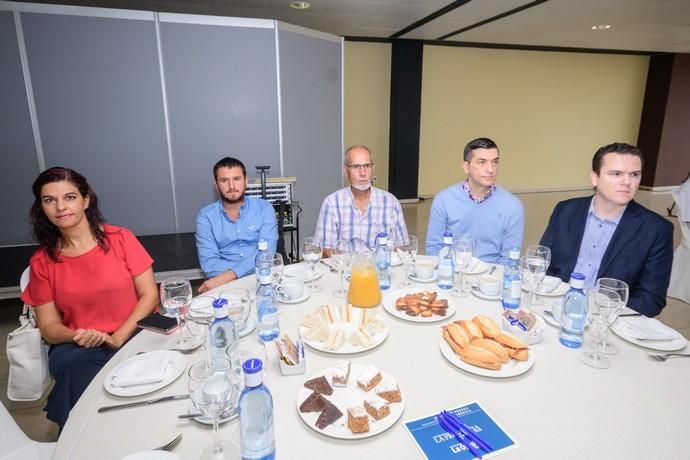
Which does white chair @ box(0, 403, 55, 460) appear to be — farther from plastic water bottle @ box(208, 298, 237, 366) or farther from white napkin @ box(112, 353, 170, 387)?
plastic water bottle @ box(208, 298, 237, 366)

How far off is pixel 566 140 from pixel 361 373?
29.2 feet

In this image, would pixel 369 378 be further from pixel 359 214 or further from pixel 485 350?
pixel 359 214

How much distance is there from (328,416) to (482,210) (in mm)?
1798

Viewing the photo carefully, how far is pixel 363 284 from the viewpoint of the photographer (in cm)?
153

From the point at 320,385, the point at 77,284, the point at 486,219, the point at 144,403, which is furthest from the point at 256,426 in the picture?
the point at 486,219

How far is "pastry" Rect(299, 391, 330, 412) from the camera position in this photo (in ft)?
3.19

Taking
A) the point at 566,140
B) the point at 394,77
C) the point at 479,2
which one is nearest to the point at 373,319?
the point at 479,2

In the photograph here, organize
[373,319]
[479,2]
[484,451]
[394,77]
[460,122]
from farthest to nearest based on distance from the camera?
[460,122]
[394,77]
[479,2]
[373,319]
[484,451]

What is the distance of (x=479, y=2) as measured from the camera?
14.7ft

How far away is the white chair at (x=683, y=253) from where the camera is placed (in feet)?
10.3

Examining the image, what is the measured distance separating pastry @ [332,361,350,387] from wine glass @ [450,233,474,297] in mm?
704

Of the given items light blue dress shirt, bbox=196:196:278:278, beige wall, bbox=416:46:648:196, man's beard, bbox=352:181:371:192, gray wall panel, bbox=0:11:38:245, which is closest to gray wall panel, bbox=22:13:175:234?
gray wall panel, bbox=0:11:38:245

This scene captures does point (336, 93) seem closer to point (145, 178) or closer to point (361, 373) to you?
point (145, 178)

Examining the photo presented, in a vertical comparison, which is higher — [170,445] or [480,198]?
[480,198]
